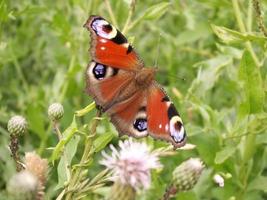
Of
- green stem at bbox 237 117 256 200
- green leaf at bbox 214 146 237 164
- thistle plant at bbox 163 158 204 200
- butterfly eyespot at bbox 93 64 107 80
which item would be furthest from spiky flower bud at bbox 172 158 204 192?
green stem at bbox 237 117 256 200

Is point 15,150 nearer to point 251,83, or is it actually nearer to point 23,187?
point 23,187

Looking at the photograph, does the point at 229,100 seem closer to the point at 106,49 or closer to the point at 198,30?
the point at 198,30

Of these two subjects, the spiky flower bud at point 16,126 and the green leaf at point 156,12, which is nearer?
the spiky flower bud at point 16,126

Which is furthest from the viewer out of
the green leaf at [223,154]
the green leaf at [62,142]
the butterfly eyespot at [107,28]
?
the green leaf at [223,154]

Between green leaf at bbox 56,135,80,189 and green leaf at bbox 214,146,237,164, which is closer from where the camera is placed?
green leaf at bbox 56,135,80,189

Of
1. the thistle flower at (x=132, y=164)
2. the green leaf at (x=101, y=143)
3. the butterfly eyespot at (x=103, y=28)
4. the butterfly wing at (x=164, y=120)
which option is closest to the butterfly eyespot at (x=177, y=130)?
the butterfly wing at (x=164, y=120)

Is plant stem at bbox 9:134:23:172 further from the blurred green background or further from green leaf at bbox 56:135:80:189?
the blurred green background

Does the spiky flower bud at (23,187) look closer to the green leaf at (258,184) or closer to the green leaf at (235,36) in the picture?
the green leaf at (235,36)

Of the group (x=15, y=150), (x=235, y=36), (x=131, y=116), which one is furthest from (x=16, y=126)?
(x=235, y=36)
